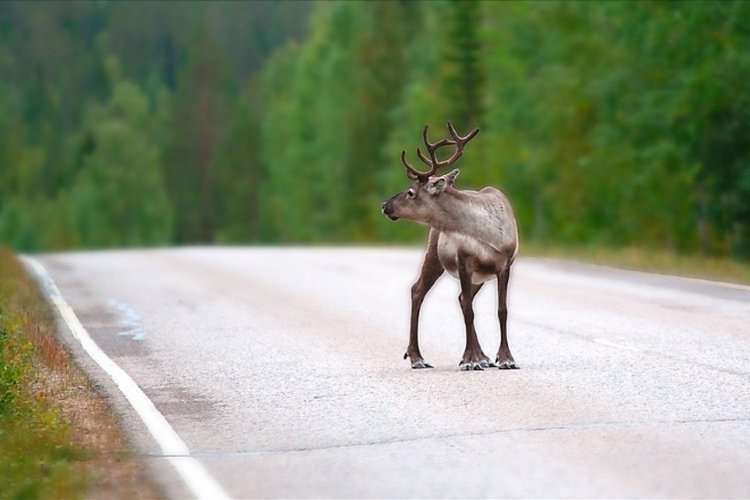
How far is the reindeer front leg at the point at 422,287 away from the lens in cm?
1334

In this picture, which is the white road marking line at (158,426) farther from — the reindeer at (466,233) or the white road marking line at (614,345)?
the white road marking line at (614,345)

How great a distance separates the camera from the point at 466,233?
13.1m

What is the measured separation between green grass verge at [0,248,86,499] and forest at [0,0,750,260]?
725 inches

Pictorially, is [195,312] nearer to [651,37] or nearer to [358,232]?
[651,37]

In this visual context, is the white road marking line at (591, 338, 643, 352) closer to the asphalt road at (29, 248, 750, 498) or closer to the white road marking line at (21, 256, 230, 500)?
the asphalt road at (29, 248, 750, 498)

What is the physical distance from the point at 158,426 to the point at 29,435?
0.87m

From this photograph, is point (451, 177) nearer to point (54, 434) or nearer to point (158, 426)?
point (158, 426)

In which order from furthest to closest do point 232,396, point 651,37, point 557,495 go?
point 651,37
point 232,396
point 557,495

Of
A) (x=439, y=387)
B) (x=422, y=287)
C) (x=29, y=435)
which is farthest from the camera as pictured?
(x=422, y=287)

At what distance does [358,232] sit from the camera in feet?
244

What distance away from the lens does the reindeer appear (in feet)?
42.7

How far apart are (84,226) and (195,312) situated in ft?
299

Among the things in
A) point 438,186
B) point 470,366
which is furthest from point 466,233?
point 470,366

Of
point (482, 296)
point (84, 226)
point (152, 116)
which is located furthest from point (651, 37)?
point (152, 116)
